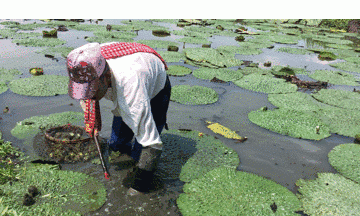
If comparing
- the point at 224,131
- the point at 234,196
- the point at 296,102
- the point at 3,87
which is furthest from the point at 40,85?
the point at 296,102

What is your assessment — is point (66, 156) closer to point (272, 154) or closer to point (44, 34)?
point (272, 154)

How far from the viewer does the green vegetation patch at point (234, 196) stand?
209 cm

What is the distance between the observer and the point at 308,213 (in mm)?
2121

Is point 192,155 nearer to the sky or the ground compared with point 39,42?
nearer to the ground

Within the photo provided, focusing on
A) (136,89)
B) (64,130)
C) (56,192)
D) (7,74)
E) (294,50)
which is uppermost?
(136,89)

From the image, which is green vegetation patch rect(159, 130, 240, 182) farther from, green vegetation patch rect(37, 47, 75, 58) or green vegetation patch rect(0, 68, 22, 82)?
green vegetation patch rect(37, 47, 75, 58)

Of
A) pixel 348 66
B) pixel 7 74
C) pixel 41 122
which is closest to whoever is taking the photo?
pixel 41 122

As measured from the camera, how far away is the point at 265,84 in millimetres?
4688

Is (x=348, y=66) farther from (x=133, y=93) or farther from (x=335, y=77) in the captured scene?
(x=133, y=93)

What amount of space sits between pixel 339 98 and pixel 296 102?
82 centimetres

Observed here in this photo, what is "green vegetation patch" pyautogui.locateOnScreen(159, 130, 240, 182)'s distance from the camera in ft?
8.20

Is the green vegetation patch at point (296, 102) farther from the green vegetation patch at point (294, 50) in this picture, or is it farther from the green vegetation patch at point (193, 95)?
the green vegetation patch at point (294, 50)

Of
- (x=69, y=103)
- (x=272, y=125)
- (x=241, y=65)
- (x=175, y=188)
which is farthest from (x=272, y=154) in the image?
(x=241, y=65)

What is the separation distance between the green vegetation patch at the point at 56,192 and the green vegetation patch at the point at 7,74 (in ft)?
7.55
